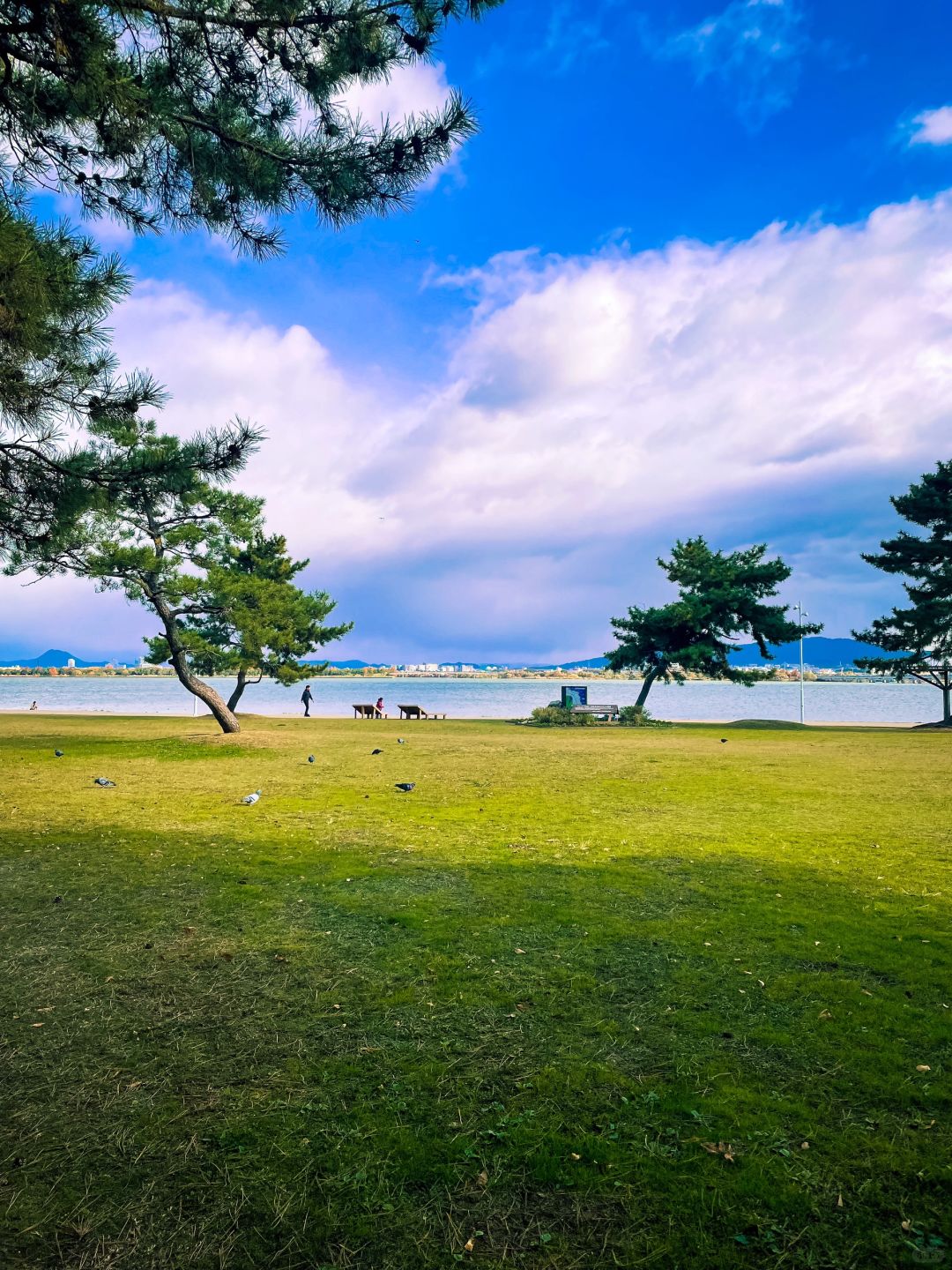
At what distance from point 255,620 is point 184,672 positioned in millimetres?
4921

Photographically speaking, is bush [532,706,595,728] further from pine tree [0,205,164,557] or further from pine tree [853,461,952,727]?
pine tree [0,205,164,557]

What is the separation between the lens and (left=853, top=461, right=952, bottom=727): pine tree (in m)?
32.7

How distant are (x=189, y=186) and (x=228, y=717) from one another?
18003 millimetres

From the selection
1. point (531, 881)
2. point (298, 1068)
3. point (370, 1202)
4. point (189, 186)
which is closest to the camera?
point (370, 1202)

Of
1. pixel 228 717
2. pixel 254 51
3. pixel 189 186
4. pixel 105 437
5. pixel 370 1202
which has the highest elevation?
pixel 254 51

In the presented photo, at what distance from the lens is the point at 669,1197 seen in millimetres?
2809

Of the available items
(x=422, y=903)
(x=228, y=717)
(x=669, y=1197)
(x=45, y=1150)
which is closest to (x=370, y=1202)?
(x=669, y=1197)

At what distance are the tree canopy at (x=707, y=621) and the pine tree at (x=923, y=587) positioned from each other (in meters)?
3.45

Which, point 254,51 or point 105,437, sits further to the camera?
point 105,437

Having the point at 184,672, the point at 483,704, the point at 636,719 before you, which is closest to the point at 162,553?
the point at 184,672

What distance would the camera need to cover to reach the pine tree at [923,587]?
32656 mm

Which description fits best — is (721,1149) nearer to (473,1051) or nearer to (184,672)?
(473,1051)

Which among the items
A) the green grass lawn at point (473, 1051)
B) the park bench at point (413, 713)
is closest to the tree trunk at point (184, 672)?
the green grass lawn at point (473, 1051)

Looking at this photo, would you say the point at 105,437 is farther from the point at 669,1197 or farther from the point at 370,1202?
the point at 669,1197
